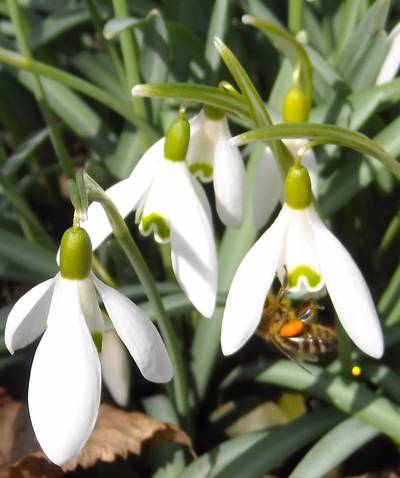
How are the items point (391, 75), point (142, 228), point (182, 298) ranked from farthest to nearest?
point (391, 75), point (182, 298), point (142, 228)

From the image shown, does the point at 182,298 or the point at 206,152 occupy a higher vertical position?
the point at 206,152

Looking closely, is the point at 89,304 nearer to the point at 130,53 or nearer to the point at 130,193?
the point at 130,193

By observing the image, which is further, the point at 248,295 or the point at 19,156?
the point at 19,156

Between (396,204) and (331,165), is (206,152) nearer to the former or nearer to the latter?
(331,165)

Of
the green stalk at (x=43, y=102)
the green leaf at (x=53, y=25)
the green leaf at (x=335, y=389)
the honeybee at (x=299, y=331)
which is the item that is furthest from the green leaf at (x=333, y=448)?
the green leaf at (x=53, y=25)

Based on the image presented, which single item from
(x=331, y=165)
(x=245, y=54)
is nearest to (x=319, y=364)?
(x=331, y=165)

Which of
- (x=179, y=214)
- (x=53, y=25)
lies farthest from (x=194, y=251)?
(x=53, y=25)
